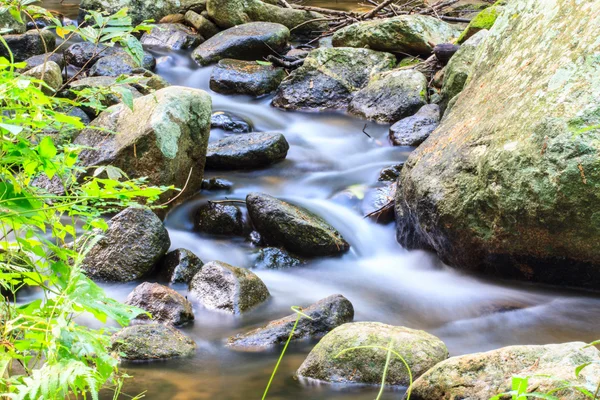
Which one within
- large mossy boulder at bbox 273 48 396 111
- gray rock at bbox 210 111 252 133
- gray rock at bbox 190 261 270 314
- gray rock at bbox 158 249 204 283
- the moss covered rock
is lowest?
gray rock at bbox 158 249 204 283

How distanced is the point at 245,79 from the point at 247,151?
2953 mm

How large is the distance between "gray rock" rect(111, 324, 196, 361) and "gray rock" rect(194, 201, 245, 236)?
209 cm

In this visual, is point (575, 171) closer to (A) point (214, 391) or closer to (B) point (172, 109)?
(A) point (214, 391)

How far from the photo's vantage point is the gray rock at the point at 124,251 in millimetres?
5023

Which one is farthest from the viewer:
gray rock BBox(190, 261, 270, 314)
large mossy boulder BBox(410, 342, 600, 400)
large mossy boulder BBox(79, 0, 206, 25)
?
large mossy boulder BBox(79, 0, 206, 25)

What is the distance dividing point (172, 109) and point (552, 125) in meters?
3.37

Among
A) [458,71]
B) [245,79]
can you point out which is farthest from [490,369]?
[245,79]

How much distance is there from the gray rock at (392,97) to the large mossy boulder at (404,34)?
0.95 metres

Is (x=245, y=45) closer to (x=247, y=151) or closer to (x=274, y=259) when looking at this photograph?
(x=247, y=151)

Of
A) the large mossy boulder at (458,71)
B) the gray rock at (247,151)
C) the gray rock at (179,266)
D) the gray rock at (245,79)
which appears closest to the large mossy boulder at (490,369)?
the gray rock at (179,266)

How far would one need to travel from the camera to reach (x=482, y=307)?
4.58m

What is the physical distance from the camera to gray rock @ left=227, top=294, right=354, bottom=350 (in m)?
4.04

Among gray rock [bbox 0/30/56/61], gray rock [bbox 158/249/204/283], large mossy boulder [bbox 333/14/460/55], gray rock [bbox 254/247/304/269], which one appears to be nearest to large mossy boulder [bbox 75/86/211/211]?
gray rock [bbox 158/249/204/283]

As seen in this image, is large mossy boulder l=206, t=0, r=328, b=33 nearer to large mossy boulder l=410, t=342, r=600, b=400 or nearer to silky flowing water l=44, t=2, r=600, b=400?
silky flowing water l=44, t=2, r=600, b=400
